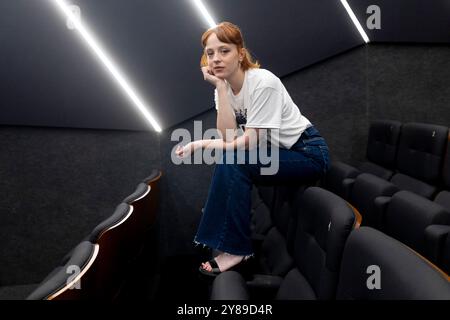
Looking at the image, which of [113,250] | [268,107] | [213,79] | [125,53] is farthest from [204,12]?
[113,250]

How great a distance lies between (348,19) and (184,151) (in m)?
0.92

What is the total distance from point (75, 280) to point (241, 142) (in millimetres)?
367

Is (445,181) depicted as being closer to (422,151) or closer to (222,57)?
(422,151)

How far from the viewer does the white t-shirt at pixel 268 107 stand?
2.26ft

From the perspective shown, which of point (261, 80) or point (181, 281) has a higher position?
point (261, 80)

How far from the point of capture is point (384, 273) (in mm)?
345

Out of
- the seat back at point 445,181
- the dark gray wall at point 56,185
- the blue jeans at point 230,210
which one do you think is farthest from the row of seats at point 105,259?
the seat back at point 445,181

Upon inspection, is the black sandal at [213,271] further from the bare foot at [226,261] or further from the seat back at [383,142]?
the seat back at [383,142]

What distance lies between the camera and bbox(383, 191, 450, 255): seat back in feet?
1.99

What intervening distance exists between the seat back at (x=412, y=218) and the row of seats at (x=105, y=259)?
1.53ft

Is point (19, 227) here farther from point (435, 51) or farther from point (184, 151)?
point (435, 51)

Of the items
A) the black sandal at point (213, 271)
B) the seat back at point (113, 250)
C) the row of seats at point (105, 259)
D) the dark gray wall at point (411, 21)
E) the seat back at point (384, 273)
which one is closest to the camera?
the seat back at point (384, 273)

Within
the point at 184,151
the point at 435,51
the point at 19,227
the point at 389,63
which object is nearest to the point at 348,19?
the point at 389,63

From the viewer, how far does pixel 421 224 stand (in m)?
0.62
